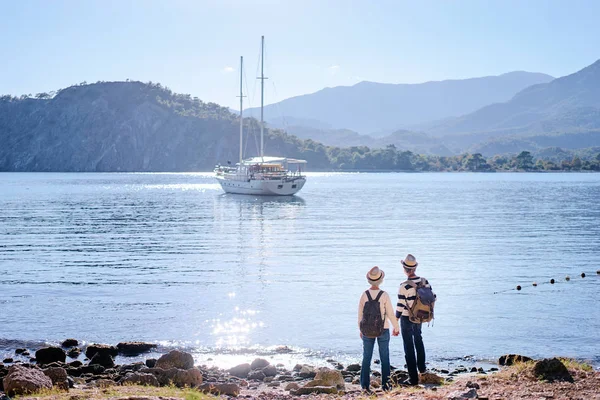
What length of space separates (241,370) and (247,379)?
0.53 m

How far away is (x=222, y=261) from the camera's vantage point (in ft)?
115

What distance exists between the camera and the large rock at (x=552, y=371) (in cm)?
1269

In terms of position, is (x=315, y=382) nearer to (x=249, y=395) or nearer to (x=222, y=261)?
(x=249, y=395)

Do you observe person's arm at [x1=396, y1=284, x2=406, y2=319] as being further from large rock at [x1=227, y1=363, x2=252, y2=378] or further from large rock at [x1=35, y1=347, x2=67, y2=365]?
large rock at [x1=35, y1=347, x2=67, y2=365]

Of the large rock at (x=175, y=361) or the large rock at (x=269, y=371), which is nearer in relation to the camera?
the large rock at (x=175, y=361)

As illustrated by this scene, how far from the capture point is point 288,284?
27844 millimetres

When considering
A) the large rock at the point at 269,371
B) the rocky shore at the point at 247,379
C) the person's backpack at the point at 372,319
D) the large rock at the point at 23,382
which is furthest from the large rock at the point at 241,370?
the person's backpack at the point at 372,319

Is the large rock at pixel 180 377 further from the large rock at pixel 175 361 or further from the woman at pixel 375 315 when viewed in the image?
the woman at pixel 375 315

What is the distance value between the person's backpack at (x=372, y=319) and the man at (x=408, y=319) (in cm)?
52

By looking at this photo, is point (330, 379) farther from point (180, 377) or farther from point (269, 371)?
point (180, 377)

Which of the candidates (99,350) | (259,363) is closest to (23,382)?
(99,350)

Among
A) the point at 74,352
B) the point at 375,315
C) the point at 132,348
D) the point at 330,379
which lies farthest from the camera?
the point at 132,348

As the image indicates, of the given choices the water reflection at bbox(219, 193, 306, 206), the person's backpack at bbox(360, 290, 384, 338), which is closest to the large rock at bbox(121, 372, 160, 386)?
the person's backpack at bbox(360, 290, 384, 338)

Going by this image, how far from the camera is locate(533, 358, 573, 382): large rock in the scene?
41.6 ft
